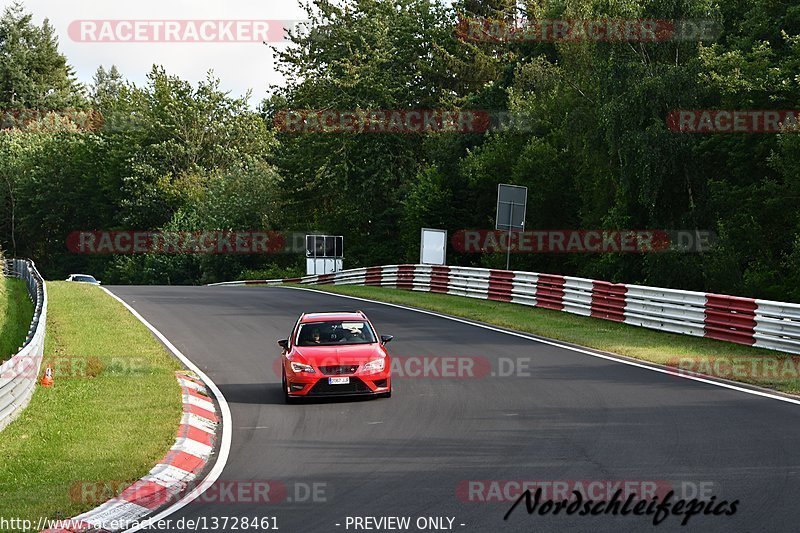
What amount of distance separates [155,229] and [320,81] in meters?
33.4

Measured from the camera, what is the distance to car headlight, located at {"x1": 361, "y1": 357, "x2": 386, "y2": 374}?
608 inches

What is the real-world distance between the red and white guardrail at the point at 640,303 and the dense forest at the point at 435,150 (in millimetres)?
6198

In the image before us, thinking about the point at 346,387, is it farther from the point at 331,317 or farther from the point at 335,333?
the point at 331,317

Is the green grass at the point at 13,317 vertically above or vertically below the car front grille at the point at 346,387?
below

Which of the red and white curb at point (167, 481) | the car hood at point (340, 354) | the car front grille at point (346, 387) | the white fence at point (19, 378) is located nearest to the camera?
the red and white curb at point (167, 481)

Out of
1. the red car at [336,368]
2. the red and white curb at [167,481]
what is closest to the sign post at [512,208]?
the red car at [336,368]

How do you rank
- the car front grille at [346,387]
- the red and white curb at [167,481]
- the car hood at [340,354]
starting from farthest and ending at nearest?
the car hood at [340,354] → the car front grille at [346,387] → the red and white curb at [167,481]

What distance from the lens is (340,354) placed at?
15820 millimetres

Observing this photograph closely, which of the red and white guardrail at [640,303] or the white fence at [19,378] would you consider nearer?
the white fence at [19,378]

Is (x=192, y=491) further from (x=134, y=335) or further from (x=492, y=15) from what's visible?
(x=492, y=15)

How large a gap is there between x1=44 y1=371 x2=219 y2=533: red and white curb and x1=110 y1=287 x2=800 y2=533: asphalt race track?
376 millimetres

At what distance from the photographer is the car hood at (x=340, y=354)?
A: 1560 centimetres

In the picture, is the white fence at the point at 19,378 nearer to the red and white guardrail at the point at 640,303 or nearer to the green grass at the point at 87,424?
the green grass at the point at 87,424

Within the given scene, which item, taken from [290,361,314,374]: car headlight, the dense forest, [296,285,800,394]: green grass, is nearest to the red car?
[290,361,314,374]: car headlight
